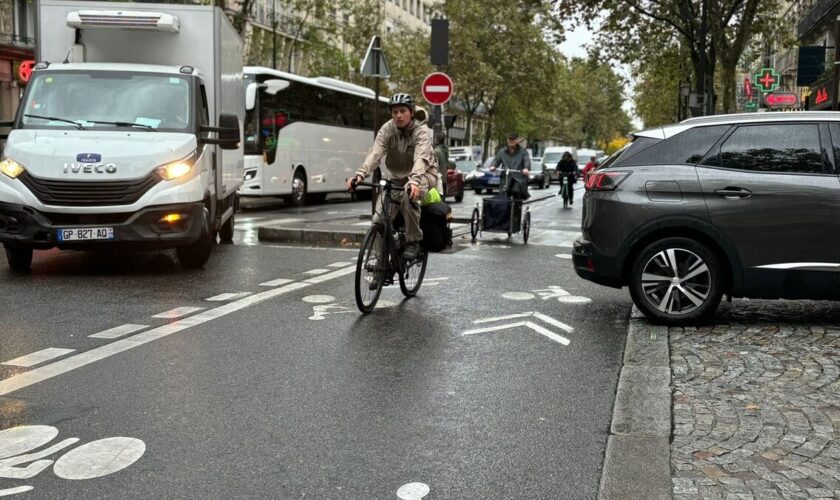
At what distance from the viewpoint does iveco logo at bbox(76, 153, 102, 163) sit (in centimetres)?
980

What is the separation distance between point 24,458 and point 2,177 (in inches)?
253

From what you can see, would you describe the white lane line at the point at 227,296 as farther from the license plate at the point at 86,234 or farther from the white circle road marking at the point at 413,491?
the white circle road marking at the point at 413,491

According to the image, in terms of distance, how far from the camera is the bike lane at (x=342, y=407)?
402cm

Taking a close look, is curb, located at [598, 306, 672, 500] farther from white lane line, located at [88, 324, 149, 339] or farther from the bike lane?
white lane line, located at [88, 324, 149, 339]

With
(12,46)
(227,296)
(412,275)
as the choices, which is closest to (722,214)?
(412,275)

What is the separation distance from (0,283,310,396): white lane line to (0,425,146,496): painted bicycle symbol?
877 mm

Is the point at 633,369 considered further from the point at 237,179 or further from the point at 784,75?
the point at 784,75

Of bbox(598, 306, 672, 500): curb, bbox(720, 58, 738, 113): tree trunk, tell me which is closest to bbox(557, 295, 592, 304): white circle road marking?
bbox(598, 306, 672, 500): curb

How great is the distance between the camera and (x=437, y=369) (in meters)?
6.13

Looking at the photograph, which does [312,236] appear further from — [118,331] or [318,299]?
[118,331]

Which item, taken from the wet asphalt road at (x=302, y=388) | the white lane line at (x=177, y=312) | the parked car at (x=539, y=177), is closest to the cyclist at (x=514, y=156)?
the wet asphalt road at (x=302, y=388)

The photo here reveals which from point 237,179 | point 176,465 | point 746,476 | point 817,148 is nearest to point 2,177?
point 237,179

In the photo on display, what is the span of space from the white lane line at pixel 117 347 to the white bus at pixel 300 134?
1546 cm

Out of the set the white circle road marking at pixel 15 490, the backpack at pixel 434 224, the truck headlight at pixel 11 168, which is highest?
the truck headlight at pixel 11 168
